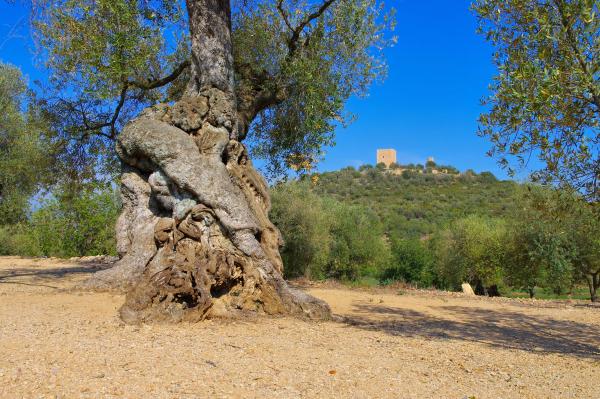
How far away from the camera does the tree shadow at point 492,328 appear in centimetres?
643

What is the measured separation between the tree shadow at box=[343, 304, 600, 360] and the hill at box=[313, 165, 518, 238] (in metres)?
34.5

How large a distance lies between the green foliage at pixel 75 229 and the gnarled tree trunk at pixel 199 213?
45.8ft

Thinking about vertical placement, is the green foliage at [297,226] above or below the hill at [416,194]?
below

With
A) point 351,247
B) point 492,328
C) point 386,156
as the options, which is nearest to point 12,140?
point 351,247

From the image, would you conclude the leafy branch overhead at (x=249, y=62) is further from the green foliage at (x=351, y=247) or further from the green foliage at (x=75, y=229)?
the green foliage at (x=351, y=247)

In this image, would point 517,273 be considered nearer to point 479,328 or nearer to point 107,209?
point 479,328

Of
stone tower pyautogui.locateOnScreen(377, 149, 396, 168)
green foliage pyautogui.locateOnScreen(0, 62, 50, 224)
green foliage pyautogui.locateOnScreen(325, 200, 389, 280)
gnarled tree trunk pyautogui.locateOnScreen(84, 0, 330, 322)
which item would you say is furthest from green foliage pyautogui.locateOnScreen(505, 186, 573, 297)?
stone tower pyautogui.locateOnScreen(377, 149, 396, 168)

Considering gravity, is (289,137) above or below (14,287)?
above

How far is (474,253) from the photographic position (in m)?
26.4

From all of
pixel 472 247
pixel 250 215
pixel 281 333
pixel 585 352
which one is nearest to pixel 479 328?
pixel 585 352

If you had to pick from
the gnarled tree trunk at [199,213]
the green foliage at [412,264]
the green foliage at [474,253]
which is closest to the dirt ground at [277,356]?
the gnarled tree trunk at [199,213]

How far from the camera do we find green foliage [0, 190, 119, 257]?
837 inches

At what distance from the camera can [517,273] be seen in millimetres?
23234

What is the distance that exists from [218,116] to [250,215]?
78.9 inches
